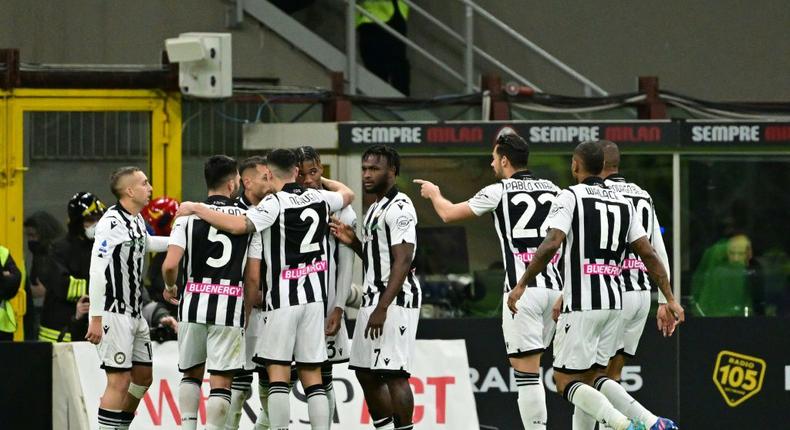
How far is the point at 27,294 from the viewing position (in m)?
14.3

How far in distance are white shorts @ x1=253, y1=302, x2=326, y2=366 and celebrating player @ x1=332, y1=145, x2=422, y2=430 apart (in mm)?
269

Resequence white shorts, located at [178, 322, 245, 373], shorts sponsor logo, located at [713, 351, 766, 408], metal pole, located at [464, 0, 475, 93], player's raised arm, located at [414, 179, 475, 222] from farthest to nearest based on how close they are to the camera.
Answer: metal pole, located at [464, 0, 475, 93] → shorts sponsor logo, located at [713, 351, 766, 408] → white shorts, located at [178, 322, 245, 373] → player's raised arm, located at [414, 179, 475, 222]

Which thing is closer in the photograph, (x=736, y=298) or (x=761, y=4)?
(x=736, y=298)

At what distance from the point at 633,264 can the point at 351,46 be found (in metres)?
4.97

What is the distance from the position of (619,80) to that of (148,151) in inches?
200

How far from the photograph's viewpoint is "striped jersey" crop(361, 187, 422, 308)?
10859 mm

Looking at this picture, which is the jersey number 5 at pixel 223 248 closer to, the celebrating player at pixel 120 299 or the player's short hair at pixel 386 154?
the celebrating player at pixel 120 299

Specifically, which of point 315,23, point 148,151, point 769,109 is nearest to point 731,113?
point 769,109

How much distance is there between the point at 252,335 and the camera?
11273 mm

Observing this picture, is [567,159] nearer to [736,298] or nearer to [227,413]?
[736,298]

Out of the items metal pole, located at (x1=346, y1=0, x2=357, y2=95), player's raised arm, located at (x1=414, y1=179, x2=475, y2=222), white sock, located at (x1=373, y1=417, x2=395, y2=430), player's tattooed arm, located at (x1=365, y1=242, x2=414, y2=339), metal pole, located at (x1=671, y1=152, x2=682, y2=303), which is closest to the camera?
player's tattooed arm, located at (x1=365, y1=242, x2=414, y2=339)

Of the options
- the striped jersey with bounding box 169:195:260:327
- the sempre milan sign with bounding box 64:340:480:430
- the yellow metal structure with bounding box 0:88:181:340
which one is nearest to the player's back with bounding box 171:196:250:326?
the striped jersey with bounding box 169:195:260:327

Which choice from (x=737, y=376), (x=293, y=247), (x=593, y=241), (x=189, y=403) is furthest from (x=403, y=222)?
(x=737, y=376)

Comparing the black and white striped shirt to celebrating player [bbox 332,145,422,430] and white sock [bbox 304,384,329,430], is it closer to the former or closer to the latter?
white sock [bbox 304,384,329,430]
